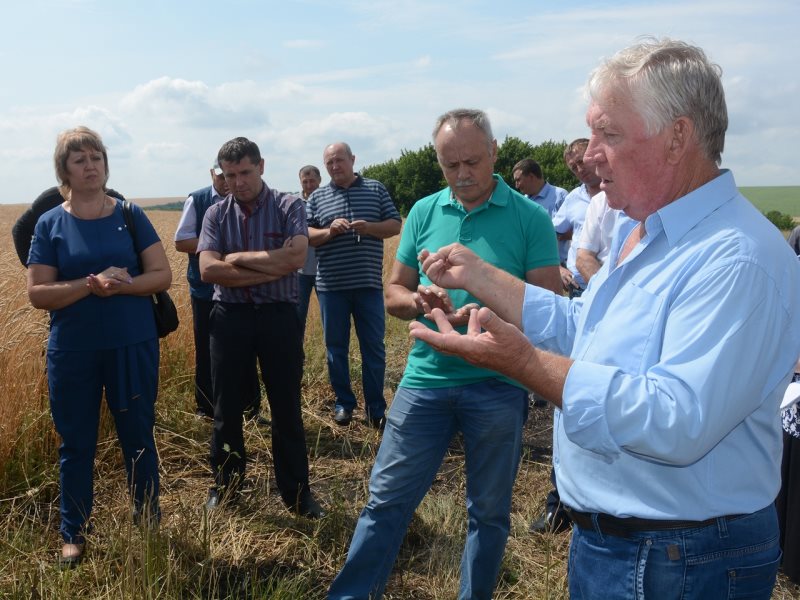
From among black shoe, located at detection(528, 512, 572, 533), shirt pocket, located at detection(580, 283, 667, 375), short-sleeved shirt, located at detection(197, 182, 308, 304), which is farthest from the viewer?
short-sleeved shirt, located at detection(197, 182, 308, 304)

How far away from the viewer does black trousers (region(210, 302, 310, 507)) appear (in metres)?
4.36

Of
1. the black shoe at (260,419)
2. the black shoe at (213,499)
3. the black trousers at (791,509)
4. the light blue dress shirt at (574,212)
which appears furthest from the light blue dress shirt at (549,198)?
the black shoe at (213,499)

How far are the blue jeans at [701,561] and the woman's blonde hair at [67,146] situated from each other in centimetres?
334

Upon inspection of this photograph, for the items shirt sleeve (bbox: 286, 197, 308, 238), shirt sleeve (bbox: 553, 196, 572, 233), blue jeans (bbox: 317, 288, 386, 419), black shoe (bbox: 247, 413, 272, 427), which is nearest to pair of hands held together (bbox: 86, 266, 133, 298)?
shirt sleeve (bbox: 286, 197, 308, 238)

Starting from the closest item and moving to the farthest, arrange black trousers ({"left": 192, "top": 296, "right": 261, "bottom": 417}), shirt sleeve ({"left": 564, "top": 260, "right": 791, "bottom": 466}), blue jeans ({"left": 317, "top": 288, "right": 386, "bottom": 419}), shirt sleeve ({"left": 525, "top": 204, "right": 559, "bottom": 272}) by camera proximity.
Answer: shirt sleeve ({"left": 564, "top": 260, "right": 791, "bottom": 466}) → shirt sleeve ({"left": 525, "top": 204, "right": 559, "bottom": 272}) → black trousers ({"left": 192, "top": 296, "right": 261, "bottom": 417}) → blue jeans ({"left": 317, "top": 288, "right": 386, "bottom": 419})

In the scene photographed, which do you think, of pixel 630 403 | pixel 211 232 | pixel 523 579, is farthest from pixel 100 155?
pixel 630 403

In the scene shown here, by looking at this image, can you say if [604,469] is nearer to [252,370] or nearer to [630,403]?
[630,403]

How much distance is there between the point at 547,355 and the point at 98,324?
2.87 meters

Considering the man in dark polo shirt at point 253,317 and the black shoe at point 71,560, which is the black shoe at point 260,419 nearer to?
the man in dark polo shirt at point 253,317

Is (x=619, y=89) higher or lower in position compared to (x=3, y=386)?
higher

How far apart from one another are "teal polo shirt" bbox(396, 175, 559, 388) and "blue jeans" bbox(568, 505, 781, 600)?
4.54 feet

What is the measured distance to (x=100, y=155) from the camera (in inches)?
159

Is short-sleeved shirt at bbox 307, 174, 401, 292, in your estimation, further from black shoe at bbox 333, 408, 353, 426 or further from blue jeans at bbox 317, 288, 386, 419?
black shoe at bbox 333, 408, 353, 426

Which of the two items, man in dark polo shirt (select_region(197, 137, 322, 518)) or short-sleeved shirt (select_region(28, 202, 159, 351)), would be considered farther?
man in dark polo shirt (select_region(197, 137, 322, 518))
